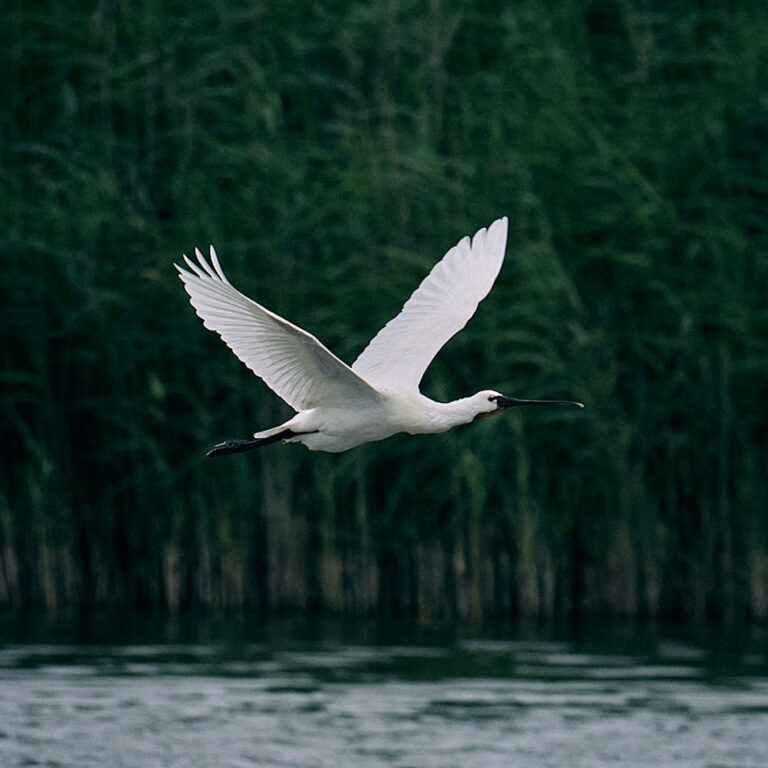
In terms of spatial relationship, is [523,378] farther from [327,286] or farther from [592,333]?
[327,286]

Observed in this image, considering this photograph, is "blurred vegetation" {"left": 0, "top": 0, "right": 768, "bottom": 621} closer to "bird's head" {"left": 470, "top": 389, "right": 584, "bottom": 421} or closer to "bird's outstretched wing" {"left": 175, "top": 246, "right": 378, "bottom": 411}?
"bird's head" {"left": 470, "top": 389, "right": 584, "bottom": 421}

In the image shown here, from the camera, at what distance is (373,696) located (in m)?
10.4

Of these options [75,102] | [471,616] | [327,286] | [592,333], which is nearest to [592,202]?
[592,333]

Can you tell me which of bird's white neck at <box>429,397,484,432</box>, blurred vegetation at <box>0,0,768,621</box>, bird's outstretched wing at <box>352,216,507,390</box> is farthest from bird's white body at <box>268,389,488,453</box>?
blurred vegetation at <box>0,0,768,621</box>

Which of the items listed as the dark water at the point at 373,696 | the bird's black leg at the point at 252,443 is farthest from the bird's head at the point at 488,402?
the dark water at the point at 373,696

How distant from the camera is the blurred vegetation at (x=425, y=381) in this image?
11289mm

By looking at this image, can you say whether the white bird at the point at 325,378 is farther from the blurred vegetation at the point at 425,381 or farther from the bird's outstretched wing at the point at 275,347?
the blurred vegetation at the point at 425,381

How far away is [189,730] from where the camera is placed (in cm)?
973

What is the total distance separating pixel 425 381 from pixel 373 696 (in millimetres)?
1725

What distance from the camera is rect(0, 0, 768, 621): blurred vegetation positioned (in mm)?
11289

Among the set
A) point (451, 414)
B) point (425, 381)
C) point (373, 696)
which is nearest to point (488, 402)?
point (451, 414)

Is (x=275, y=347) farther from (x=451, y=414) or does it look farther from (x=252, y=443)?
(x=451, y=414)

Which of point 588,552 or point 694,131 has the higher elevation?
point 694,131

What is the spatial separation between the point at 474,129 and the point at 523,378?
1.75 m
